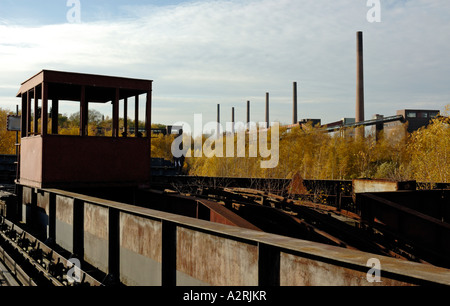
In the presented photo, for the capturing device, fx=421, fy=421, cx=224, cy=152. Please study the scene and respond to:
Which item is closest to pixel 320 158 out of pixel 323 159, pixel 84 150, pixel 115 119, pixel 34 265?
pixel 323 159

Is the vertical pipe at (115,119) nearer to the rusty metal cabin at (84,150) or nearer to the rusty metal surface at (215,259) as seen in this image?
the rusty metal cabin at (84,150)

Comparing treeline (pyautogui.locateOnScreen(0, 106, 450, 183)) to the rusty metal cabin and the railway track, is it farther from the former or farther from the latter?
the railway track

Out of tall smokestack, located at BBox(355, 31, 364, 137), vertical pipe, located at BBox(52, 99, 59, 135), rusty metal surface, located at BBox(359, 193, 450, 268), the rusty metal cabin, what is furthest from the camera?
tall smokestack, located at BBox(355, 31, 364, 137)

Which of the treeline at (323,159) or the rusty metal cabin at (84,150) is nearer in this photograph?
the rusty metal cabin at (84,150)

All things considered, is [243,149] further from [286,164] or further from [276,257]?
[276,257]

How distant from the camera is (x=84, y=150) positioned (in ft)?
38.0

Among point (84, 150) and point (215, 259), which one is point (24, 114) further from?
point (215, 259)

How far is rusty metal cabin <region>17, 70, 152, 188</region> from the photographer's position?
11.2 meters

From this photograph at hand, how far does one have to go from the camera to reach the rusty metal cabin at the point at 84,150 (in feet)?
36.8

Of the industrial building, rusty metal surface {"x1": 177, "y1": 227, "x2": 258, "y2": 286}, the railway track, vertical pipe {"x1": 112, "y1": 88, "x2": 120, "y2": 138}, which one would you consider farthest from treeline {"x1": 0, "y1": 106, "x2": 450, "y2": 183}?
rusty metal surface {"x1": 177, "y1": 227, "x2": 258, "y2": 286}

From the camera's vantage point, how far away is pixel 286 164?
179 feet

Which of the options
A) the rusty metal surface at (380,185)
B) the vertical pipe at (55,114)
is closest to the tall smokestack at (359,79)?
the rusty metal surface at (380,185)

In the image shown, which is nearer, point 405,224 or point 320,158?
point 405,224

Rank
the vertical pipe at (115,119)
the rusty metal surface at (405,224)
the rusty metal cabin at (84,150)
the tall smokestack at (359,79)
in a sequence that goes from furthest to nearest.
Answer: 1. the tall smokestack at (359,79)
2. the vertical pipe at (115,119)
3. the rusty metal cabin at (84,150)
4. the rusty metal surface at (405,224)
